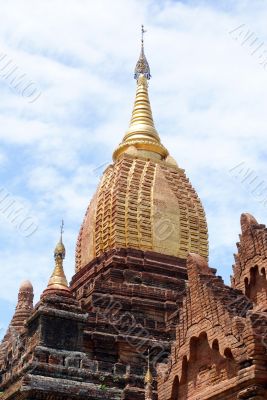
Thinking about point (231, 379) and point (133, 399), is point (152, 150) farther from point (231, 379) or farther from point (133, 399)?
point (231, 379)

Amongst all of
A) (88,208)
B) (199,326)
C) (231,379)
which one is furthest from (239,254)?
(88,208)

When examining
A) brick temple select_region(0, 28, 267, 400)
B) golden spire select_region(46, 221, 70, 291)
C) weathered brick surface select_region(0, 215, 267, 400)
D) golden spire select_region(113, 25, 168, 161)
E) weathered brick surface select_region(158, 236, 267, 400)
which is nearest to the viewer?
weathered brick surface select_region(158, 236, 267, 400)

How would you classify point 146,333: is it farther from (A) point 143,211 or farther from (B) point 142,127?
(B) point 142,127

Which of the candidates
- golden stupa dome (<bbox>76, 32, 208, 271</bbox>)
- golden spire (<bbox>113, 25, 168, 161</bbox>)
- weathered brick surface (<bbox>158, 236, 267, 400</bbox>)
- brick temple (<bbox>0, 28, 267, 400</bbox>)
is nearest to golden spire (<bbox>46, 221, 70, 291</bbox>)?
brick temple (<bbox>0, 28, 267, 400</bbox>)

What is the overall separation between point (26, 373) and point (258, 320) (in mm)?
10062

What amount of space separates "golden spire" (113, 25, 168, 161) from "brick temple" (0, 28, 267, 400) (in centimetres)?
6

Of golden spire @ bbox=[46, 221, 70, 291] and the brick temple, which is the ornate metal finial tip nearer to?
the brick temple

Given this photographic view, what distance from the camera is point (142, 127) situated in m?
37.7

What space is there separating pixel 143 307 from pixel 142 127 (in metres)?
12.4

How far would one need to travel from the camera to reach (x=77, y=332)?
75.5 ft

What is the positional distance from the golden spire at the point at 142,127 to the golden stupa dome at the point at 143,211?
78mm

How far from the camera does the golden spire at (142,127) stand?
36.3m

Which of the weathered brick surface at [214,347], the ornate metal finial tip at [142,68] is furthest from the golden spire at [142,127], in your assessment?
the weathered brick surface at [214,347]

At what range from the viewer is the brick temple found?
1405cm
